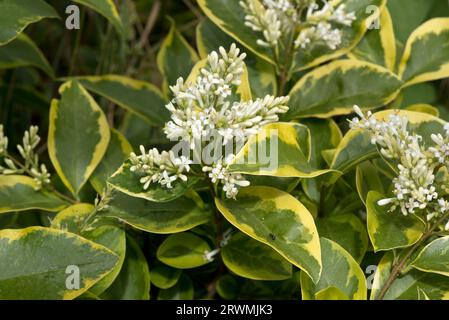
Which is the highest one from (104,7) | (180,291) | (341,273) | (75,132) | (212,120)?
(104,7)

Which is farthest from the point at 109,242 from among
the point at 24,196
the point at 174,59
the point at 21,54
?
the point at 21,54

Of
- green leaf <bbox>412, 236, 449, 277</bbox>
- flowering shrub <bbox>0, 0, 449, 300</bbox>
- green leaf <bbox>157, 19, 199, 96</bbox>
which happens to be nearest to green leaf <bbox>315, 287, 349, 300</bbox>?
flowering shrub <bbox>0, 0, 449, 300</bbox>

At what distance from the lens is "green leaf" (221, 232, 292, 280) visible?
0.96 meters

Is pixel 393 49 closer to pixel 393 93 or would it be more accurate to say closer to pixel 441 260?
pixel 393 93

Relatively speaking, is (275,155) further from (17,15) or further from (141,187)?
(17,15)

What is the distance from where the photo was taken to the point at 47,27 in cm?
174

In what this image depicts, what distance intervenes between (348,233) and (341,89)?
262 millimetres

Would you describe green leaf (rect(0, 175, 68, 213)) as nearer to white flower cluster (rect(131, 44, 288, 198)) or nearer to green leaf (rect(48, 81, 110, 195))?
green leaf (rect(48, 81, 110, 195))

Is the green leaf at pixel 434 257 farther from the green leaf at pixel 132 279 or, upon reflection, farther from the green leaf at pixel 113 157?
the green leaf at pixel 113 157

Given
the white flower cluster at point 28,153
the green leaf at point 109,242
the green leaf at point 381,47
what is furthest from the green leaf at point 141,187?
the green leaf at point 381,47

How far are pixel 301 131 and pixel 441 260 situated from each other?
0.26 m

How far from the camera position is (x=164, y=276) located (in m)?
1.05
